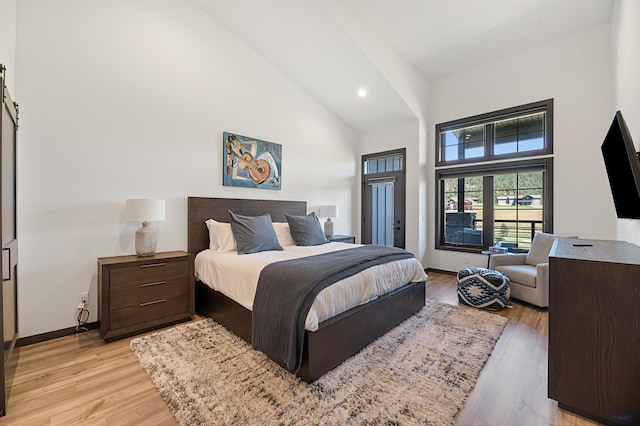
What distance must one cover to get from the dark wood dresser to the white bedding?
1.22 metres

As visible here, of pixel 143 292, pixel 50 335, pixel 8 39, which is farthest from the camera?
pixel 143 292

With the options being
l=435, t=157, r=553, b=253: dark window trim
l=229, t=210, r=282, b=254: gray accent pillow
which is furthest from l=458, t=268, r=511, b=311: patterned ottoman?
l=229, t=210, r=282, b=254: gray accent pillow

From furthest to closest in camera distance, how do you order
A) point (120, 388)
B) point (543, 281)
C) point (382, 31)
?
point (382, 31) → point (543, 281) → point (120, 388)

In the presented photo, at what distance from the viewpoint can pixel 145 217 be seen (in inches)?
107

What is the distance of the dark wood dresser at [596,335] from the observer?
146cm

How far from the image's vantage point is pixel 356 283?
2264mm

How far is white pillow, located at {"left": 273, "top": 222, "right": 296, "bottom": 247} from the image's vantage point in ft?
12.7

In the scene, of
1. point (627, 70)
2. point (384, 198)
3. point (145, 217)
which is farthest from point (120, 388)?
point (627, 70)

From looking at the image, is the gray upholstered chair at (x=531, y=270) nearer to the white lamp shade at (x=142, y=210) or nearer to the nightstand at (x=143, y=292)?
the nightstand at (x=143, y=292)

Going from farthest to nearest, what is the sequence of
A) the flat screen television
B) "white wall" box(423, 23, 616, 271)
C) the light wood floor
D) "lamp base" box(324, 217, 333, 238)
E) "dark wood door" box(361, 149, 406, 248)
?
"dark wood door" box(361, 149, 406, 248) < "lamp base" box(324, 217, 333, 238) < "white wall" box(423, 23, 616, 271) < the flat screen television < the light wood floor

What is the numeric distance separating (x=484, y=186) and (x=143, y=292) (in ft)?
16.7

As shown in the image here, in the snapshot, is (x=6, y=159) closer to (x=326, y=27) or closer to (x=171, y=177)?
(x=171, y=177)

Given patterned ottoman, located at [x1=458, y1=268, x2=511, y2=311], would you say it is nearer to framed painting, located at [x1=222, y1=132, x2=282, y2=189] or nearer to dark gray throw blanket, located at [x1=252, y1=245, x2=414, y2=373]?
dark gray throw blanket, located at [x1=252, y1=245, x2=414, y2=373]

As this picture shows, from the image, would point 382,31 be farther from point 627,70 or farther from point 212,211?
point 212,211
